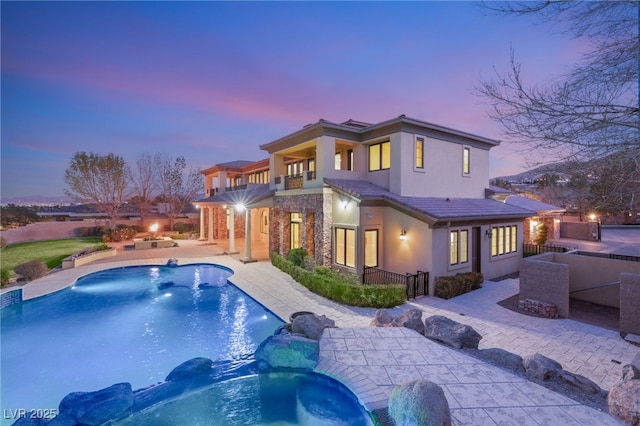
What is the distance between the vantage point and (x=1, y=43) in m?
12.6

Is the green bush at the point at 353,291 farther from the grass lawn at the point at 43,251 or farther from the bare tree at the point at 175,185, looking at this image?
the bare tree at the point at 175,185

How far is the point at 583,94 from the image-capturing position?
16.7ft

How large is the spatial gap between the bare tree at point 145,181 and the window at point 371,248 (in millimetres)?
29544

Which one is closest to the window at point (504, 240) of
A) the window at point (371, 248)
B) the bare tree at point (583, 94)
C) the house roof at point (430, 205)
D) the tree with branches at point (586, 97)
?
the house roof at point (430, 205)

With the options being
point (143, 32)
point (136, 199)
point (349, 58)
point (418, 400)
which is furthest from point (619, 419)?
point (136, 199)

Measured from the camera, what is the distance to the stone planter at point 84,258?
1761 centimetres

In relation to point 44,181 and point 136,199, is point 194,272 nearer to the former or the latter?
point 136,199

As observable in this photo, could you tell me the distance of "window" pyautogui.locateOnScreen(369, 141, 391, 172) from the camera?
15039mm

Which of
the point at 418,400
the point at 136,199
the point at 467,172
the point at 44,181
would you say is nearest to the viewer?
the point at 418,400

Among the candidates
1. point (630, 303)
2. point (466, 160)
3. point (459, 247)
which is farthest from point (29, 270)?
point (466, 160)

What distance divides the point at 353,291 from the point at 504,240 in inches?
422

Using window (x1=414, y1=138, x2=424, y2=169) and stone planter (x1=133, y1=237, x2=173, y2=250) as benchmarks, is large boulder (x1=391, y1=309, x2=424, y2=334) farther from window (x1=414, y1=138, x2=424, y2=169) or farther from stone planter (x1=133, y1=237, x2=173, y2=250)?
stone planter (x1=133, y1=237, x2=173, y2=250)

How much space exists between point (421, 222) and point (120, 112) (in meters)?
29.0

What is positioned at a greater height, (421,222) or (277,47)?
(277,47)
